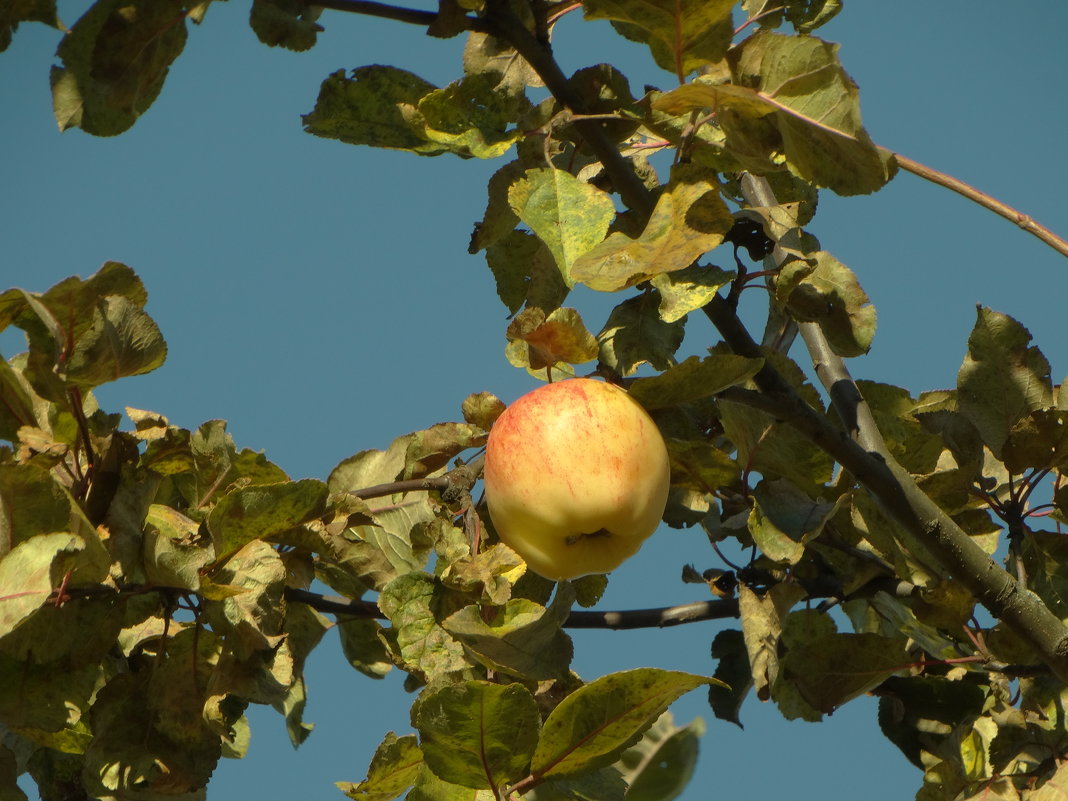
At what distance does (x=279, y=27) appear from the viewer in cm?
158

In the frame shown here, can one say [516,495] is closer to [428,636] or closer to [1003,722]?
[428,636]

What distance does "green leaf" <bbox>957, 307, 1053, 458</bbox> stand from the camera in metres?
1.72

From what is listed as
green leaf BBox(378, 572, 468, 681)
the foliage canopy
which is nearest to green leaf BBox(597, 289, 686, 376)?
the foliage canopy

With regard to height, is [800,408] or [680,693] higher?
[800,408]

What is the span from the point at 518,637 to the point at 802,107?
61cm

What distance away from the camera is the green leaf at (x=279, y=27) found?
1579 mm

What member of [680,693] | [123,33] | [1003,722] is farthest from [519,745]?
[123,33]

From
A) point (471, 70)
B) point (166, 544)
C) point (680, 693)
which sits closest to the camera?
point (680, 693)

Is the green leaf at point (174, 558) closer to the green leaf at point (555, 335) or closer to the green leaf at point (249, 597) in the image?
the green leaf at point (249, 597)

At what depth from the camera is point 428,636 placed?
142cm

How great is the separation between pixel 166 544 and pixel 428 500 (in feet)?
1.11

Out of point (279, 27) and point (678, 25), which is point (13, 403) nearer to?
point (279, 27)

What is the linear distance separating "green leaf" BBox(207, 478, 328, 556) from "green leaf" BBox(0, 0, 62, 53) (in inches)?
24.5

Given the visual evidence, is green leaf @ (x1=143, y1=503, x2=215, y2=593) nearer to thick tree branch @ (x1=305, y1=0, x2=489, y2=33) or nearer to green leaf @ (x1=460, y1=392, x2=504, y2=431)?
green leaf @ (x1=460, y1=392, x2=504, y2=431)
